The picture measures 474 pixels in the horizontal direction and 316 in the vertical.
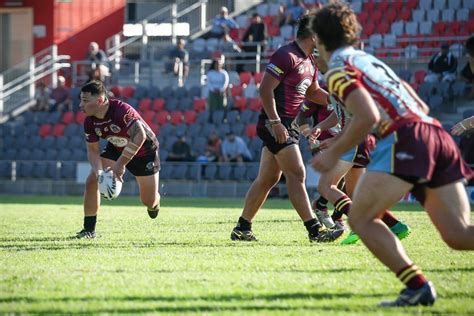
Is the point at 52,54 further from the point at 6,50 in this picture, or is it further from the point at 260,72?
the point at 260,72

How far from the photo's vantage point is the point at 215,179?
2681 cm

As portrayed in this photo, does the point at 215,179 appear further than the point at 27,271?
Yes

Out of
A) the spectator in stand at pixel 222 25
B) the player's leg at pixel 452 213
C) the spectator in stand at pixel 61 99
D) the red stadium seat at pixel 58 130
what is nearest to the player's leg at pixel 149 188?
the player's leg at pixel 452 213

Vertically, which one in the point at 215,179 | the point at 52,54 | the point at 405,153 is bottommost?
the point at 215,179

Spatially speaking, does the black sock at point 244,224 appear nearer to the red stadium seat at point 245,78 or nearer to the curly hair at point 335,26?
the curly hair at point 335,26

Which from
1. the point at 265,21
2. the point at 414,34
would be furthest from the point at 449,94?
the point at 265,21

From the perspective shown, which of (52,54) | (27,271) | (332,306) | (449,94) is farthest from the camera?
(52,54)

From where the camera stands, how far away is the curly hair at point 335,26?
7.21 metres

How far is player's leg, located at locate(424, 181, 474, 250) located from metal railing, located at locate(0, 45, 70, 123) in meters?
27.2

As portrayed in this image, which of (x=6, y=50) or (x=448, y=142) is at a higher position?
(x=448, y=142)

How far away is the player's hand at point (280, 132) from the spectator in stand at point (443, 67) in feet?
49.1

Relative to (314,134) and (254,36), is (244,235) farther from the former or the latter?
(254,36)

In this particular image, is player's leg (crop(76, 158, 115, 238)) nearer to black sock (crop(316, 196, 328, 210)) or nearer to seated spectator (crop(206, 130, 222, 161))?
black sock (crop(316, 196, 328, 210))

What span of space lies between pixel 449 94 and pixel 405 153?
19.4m
